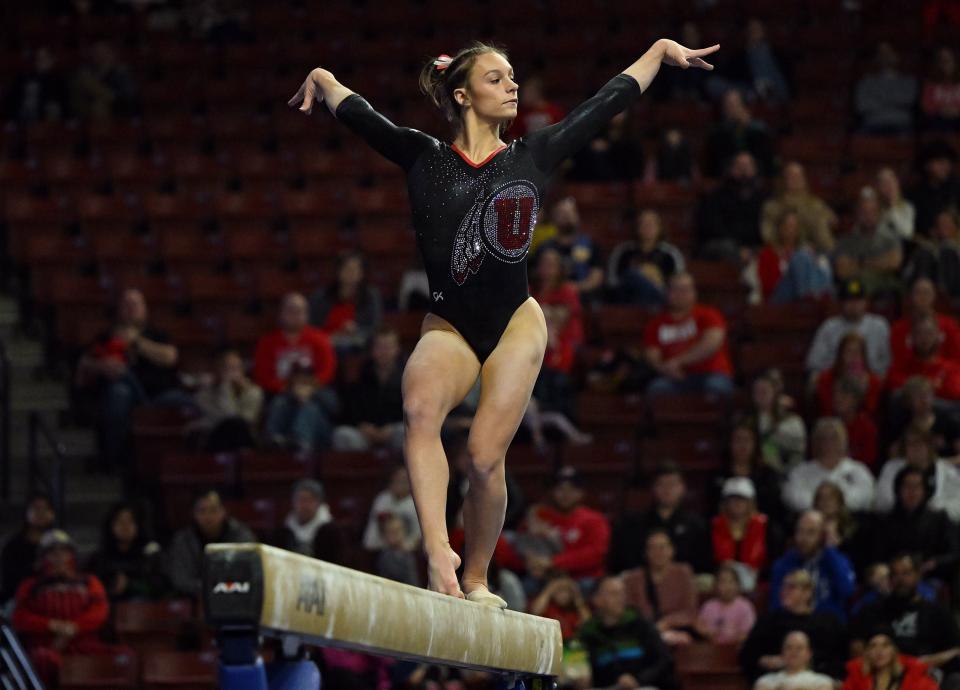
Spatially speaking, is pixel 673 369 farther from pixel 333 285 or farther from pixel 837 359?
pixel 333 285

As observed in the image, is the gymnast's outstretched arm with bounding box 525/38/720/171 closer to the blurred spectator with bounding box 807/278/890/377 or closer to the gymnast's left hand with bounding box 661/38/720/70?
the gymnast's left hand with bounding box 661/38/720/70

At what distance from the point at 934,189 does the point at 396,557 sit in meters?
5.71

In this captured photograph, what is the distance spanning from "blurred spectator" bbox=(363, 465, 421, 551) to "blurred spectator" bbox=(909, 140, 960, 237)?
193 inches

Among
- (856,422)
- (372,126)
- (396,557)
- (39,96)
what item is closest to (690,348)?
(856,422)

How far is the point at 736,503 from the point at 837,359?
1.54 meters

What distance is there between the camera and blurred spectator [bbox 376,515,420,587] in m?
9.69

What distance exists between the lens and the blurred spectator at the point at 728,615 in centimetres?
976

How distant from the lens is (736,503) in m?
10.3

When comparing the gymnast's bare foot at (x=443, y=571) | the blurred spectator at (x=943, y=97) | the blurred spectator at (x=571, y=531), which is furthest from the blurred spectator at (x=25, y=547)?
the blurred spectator at (x=943, y=97)

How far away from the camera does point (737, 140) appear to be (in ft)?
45.7

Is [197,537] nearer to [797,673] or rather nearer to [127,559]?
[127,559]

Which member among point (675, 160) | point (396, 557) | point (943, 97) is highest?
point (943, 97)

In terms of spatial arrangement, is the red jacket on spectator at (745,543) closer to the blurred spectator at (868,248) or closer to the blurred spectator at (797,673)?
the blurred spectator at (797,673)

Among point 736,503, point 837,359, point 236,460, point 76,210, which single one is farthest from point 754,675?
point 76,210
